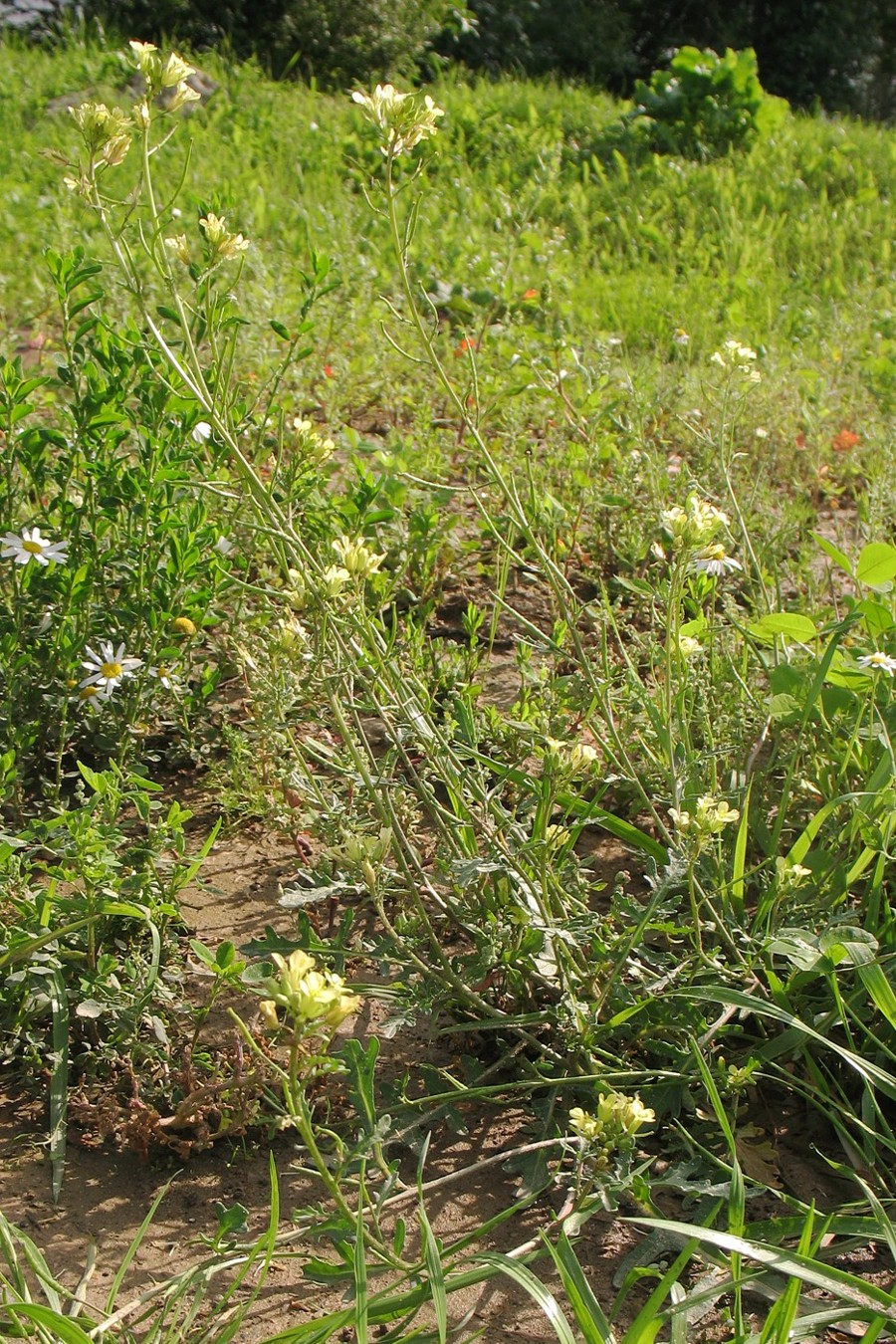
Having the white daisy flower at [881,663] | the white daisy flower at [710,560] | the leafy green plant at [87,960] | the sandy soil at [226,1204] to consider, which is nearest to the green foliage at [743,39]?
the white daisy flower at [710,560]

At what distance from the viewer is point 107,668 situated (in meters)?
2.25

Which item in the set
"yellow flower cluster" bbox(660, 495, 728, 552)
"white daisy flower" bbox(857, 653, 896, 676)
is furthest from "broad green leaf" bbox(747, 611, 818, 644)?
"yellow flower cluster" bbox(660, 495, 728, 552)

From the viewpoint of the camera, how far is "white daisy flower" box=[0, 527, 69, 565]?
2.24 metres

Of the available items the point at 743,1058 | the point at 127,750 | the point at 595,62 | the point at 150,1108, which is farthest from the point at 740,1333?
the point at 595,62

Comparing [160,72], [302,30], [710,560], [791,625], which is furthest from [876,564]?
[302,30]

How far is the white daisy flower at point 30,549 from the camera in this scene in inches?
88.0

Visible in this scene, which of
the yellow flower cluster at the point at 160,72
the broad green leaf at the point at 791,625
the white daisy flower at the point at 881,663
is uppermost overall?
the yellow flower cluster at the point at 160,72

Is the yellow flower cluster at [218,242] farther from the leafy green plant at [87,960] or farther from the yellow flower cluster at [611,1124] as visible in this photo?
the yellow flower cluster at [611,1124]

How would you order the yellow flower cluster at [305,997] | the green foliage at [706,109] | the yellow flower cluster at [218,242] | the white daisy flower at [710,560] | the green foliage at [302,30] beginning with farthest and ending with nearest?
the green foliage at [302,30] < the green foliage at [706,109] < the white daisy flower at [710,560] < the yellow flower cluster at [218,242] < the yellow flower cluster at [305,997]

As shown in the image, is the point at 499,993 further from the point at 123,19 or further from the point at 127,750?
the point at 123,19

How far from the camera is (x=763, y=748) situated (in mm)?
2434

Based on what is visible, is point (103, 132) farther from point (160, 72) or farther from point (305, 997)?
point (305, 997)

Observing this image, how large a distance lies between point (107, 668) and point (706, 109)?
634 cm

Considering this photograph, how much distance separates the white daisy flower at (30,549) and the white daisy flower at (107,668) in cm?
17
